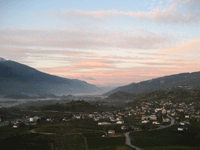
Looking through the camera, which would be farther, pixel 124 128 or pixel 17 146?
pixel 124 128

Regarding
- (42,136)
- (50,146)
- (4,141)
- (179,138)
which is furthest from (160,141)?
(4,141)

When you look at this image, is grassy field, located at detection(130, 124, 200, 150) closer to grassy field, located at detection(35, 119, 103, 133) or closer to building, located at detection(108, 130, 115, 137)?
building, located at detection(108, 130, 115, 137)

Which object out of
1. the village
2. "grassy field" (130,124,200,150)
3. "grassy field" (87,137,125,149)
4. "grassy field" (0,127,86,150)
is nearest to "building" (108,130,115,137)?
"grassy field" (87,137,125,149)

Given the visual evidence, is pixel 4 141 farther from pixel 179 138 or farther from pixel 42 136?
pixel 179 138

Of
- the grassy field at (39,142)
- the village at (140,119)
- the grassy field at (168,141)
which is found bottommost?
the village at (140,119)

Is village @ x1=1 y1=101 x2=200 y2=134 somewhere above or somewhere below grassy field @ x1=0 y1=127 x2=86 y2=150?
below

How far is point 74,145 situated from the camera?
63.8m

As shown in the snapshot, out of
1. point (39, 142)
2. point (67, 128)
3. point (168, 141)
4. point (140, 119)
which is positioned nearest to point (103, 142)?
point (39, 142)

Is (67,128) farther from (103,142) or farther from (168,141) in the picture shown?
(168,141)

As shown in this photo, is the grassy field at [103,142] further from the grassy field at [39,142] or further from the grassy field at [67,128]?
the grassy field at [67,128]

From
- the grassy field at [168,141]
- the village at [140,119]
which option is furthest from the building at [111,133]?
the village at [140,119]

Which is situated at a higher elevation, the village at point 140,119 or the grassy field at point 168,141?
the grassy field at point 168,141

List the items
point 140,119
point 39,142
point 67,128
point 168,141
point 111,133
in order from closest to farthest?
point 168,141
point 39,142
point 111,133
point 67,128
point 140,119

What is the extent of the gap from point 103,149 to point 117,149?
4.74 m
